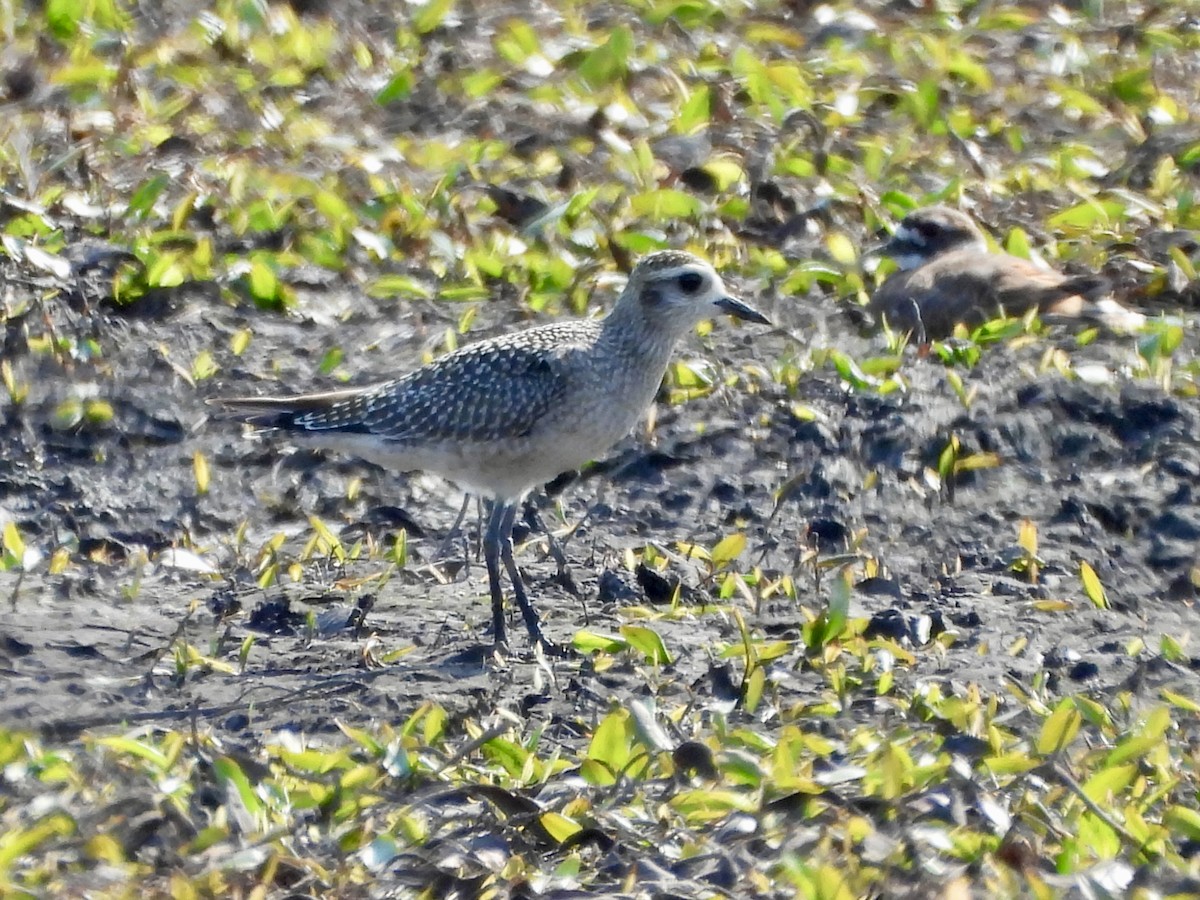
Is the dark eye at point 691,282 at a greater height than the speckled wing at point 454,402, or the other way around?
the dark eye at point 691,282

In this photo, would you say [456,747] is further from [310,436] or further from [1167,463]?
[1167,463]

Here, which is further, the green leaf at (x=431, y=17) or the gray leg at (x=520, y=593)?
the green leaf at (x=431, y=17)

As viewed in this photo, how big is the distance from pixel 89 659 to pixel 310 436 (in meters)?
1.29

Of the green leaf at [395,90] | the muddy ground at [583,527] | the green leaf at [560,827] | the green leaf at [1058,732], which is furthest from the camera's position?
the green leaf at [395,90]

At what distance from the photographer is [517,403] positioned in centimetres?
759

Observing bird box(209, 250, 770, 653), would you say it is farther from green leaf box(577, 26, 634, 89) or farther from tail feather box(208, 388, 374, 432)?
green leaf box(577, 26, 634, 89)

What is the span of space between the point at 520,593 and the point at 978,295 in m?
3.14

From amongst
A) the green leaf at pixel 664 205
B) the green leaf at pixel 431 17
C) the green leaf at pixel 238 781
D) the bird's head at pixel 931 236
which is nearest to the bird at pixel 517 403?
the green leaf at pixel 238 781

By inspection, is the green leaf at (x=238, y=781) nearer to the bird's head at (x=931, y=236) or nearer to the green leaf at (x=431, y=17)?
the bird's head at (x=931, y=236)

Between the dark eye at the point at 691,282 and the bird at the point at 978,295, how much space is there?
1622 mm

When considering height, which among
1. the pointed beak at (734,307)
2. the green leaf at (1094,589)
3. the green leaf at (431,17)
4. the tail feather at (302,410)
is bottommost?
the green leaf at (1094,589)

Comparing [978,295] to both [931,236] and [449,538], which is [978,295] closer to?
[931,236]

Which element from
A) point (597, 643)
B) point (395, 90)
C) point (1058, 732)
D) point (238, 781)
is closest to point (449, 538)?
point (597, 643)

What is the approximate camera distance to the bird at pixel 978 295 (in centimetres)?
934
